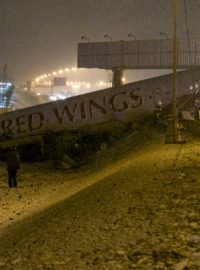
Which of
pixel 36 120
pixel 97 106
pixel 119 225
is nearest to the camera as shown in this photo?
pixel 119 225

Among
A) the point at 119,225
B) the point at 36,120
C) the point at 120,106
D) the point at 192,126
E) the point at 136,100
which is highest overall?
the point at 136,100

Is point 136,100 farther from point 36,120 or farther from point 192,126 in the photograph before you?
point 192,126

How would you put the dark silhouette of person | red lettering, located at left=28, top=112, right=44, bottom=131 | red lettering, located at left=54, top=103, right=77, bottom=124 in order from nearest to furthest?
the dark silhouette of person < red lettering, located at left=54, top=103, right=77, bottom=124 < red lettering, located at left=28, top=112, right=44, bottom=131

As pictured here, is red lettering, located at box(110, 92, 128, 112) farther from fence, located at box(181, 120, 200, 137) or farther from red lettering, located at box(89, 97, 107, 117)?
fence, located at box(181, 120, 200, 137)

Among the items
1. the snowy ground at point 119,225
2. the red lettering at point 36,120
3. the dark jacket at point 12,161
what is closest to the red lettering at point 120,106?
the red lettering at point 36,120

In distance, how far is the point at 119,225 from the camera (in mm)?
8172

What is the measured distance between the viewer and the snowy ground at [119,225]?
6578mm

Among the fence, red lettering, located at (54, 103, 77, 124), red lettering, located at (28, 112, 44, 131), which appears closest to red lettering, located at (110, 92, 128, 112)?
red lettering, located at (54, 103, 77, 124)

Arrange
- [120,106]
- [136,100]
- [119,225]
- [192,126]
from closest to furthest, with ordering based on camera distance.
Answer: [119,225] < [192,126] < [136,100] < [120,106]

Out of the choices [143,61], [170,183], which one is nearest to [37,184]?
[170,183]

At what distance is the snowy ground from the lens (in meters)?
6.58

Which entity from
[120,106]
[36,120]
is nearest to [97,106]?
[120,106]

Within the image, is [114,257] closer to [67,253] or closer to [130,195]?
[67,253]

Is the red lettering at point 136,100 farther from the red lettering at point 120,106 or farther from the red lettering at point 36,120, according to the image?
the red lettering at point 36,120
